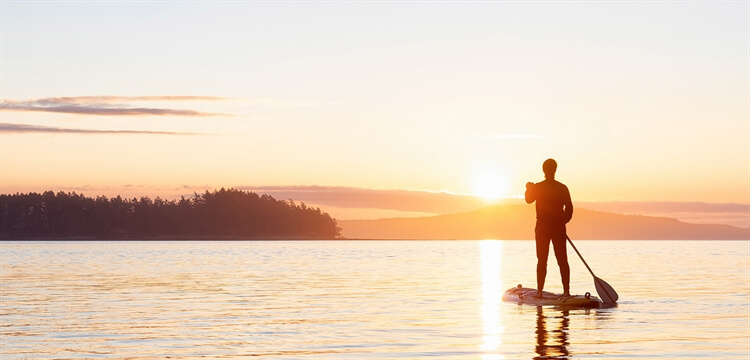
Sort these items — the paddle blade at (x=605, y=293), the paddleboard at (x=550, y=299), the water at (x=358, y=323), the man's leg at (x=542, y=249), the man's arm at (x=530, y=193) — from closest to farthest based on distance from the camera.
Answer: the water at (x=358, y=323) → the paddleboard at (x=550, y=299) → the man's leg at (x=542, y=249) → the man's arm at (x=530, y=193) → the paddle blade at (x=605, y=293)

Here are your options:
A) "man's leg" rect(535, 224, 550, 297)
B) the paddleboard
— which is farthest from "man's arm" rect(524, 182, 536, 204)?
the paddleboard

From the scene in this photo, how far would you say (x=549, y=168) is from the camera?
24.9 meters

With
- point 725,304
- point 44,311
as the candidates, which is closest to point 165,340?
point 44,311

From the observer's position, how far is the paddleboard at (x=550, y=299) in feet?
79.4

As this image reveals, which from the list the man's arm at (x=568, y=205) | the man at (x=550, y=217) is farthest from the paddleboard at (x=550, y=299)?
the man's arm at (x=568, y=205)

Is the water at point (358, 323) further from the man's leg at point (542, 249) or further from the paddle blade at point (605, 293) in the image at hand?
the man's leg at point (542, 249)

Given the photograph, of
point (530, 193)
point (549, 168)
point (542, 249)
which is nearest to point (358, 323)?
point (542, 249)

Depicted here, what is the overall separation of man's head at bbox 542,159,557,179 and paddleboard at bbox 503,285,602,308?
9.53 ft

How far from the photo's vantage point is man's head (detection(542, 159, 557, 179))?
979 inches

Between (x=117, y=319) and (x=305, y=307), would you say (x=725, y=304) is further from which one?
(x=117, y=319)

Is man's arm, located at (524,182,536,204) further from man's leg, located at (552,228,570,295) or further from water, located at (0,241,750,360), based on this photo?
water, located at (0,241,750,360)

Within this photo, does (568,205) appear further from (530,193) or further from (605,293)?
(605,293)

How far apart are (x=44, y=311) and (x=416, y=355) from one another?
11620 mm

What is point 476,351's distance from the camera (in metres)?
15.9
